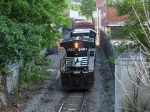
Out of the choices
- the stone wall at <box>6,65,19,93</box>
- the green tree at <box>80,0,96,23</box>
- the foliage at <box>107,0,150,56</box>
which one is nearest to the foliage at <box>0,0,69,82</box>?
the foliage at <box>107,0,150,56</box>

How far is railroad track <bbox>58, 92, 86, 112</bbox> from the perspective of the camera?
16.1 meters

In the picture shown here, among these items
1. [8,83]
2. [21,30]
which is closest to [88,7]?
[8,83]

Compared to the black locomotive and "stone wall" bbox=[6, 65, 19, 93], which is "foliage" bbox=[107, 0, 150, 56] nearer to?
the black locomotive

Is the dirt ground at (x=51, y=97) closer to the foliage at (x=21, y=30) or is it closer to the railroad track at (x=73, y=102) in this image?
the railroad track at (x=73, y=102)

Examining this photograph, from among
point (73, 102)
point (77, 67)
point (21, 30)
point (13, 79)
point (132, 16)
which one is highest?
point (132, 16)

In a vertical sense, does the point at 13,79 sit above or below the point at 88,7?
below

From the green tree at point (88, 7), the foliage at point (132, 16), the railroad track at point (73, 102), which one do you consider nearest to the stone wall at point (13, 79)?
the railroad track at point (73, 102)

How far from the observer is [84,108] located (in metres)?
16.1

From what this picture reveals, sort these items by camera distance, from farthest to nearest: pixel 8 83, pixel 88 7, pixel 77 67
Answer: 1. pixel 88 7
2. pixel 77 67
3. pixel 8 83

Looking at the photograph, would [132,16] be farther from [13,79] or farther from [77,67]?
[13,79]

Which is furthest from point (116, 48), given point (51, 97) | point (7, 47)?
point (51, 97)

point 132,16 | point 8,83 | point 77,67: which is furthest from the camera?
point 77,67

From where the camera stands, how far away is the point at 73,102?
1739 centimetres

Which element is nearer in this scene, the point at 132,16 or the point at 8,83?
the point at 132,16
